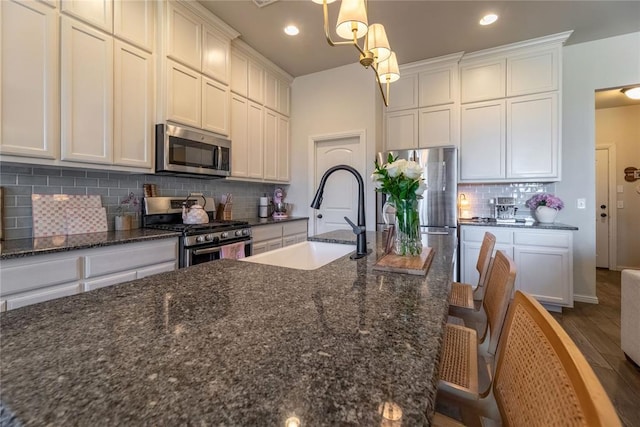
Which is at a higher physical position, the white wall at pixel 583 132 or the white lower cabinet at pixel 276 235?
the white wall at pixel 583 132

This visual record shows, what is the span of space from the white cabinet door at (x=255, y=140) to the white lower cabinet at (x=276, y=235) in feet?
2.35

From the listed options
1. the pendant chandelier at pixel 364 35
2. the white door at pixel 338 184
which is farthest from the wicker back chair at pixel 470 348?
the white door at pixel 338 184

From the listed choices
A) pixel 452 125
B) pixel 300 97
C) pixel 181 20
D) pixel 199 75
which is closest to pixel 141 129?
pixel 199 75

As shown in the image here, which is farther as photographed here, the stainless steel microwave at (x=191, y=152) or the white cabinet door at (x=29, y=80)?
the stainless steel microwave at (x=191, y=152)

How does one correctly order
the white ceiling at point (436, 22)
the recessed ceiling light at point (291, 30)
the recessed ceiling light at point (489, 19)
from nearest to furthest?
the white ceiling at point (436, 22), the recessed ceiling light at point (489, 19), the recessed ceiling light at point (291, 30)

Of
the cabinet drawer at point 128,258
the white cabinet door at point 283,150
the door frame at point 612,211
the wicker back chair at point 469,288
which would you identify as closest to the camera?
the wicker back chair at point 469,288

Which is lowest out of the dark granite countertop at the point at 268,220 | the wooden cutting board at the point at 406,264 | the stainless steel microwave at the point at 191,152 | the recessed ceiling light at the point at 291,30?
the wooden cutting board at the point at 406,264

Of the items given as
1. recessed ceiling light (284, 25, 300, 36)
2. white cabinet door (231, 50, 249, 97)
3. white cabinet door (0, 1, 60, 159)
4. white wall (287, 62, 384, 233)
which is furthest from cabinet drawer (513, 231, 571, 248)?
white cabinet door (0, 1, 60, 159)

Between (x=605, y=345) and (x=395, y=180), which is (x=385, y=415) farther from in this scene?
(x=605, y=345)

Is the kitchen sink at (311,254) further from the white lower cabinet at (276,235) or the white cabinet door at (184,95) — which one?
the white cabinet door at (184,95)

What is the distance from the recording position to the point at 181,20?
259 centimetres

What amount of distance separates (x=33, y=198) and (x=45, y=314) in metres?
1.89

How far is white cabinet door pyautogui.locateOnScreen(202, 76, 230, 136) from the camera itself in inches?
114

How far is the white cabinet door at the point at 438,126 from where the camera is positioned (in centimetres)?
352
